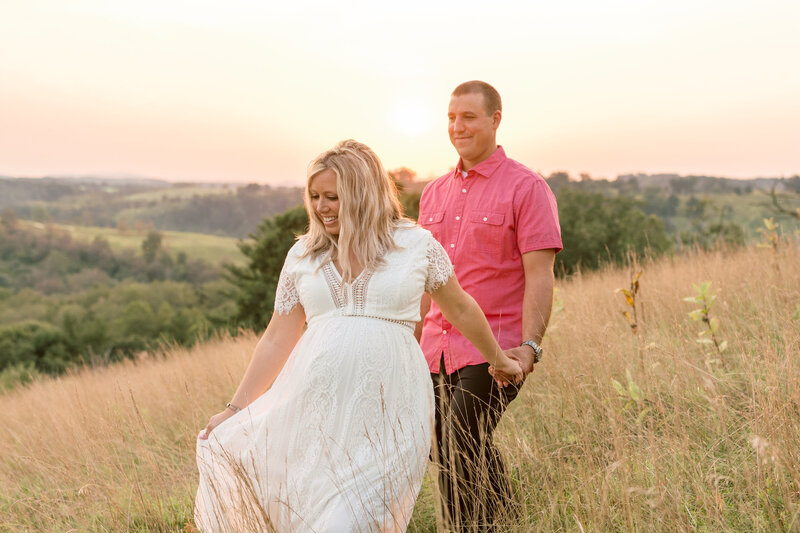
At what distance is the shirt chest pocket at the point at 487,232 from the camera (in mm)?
3189

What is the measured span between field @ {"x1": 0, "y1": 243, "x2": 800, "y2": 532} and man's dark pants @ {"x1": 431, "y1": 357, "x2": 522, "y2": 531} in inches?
6.7

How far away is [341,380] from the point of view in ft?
8.36

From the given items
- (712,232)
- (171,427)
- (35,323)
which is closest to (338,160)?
(171,427)

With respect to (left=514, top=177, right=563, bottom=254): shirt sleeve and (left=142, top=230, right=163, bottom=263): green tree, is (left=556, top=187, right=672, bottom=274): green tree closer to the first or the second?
(left=514, top=177, right=563, bottom=254): shirt sleeve

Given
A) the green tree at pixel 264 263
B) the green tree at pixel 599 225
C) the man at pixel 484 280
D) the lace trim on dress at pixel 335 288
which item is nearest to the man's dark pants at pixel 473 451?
the man at pixel 484 280

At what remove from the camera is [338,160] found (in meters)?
2.64

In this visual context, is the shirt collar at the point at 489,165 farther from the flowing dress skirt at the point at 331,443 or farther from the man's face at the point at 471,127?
the flowing dress skirt at the point at 331,443

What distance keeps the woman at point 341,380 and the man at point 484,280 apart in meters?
0.26

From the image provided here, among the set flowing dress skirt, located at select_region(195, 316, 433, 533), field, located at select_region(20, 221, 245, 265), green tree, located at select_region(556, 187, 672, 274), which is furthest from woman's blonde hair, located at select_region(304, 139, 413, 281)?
field, located at select_region(20, 221, 245, 265)

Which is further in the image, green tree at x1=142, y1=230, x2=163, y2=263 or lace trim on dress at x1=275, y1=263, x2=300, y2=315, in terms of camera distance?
green tree at x1=142, y1=230, x2=163, y2=263

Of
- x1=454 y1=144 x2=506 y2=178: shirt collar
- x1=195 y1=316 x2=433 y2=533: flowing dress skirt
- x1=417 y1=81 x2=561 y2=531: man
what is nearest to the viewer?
x1=195 y1=316 x2=433 y2=533: flowing dress skirt

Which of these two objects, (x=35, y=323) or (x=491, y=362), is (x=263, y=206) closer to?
(x=35, y=323)

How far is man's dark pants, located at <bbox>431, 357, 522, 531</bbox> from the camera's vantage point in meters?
2.83

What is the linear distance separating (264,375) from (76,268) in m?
95.3
